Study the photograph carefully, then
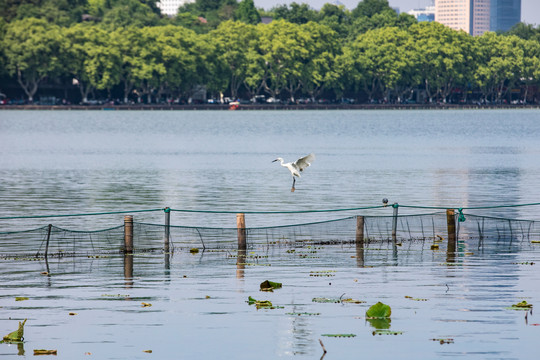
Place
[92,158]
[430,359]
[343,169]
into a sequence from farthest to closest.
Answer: [92,158]
[343,169]
[430,359]

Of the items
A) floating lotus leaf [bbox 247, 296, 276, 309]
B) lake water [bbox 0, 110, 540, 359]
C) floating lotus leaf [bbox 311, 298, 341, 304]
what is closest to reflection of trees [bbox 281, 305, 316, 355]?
lake water [bbox 0, 110, 540, 359]

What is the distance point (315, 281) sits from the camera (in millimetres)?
25812

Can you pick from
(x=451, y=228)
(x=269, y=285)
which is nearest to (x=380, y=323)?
(x=269, y=285)

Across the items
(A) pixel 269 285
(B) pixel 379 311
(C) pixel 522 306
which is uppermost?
(B) pixel 379 311

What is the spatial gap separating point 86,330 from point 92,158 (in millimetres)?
76902

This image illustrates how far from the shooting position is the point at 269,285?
2461cm

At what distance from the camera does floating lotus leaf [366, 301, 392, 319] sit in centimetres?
2078

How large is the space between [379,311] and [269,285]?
4.35m

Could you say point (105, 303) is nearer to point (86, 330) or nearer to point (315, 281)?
point (86, 330)

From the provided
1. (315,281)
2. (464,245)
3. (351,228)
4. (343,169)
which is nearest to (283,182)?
(343,169)

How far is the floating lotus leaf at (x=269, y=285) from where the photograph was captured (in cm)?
2450

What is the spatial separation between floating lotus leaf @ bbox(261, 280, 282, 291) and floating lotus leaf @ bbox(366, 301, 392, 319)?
13.2 feet

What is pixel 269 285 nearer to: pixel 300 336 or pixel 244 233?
pixel 300 336

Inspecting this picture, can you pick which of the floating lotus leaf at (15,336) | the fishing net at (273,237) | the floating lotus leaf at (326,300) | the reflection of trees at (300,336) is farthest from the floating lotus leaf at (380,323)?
the fishing net at (273,237)
